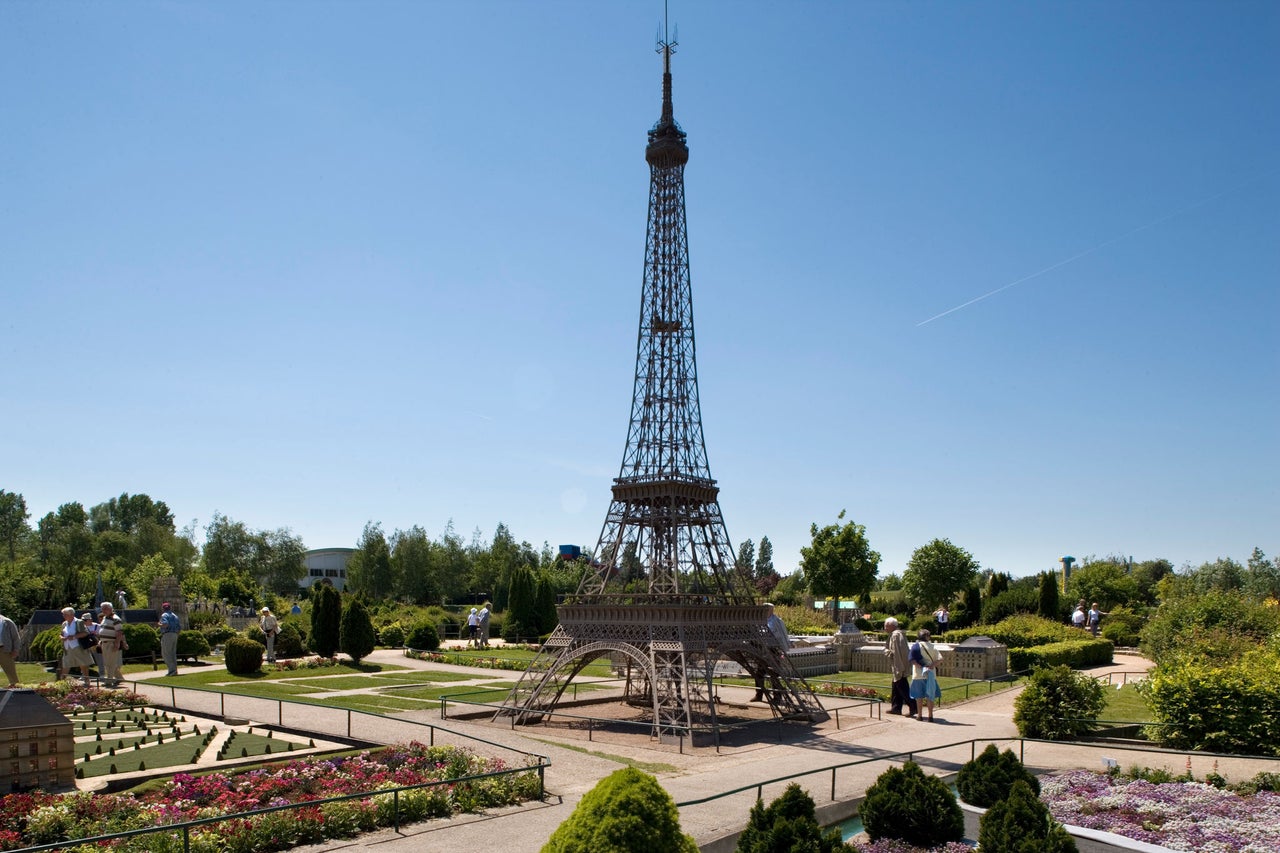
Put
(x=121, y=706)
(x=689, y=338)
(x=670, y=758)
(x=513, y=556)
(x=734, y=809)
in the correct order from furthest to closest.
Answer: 1. (x=513, y=556)
2. (x=689, y=338)
3. (x=121, y=706)
4. (x=670, y=758)
5. (x=734, y=809)

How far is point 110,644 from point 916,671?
23732 millimetres

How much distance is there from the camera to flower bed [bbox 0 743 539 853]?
445 inches

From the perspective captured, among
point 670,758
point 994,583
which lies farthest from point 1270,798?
point 994,583

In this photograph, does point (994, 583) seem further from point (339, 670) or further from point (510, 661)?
point (339, 670)

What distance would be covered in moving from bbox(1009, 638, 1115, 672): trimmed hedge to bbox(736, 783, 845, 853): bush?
2506 centimetres

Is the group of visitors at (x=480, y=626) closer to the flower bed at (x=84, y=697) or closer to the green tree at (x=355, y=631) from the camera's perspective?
the green tree at (x=355, y=631)

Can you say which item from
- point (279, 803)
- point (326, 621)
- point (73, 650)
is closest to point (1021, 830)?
point (279, 803)

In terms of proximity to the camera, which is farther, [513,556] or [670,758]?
[513,556]

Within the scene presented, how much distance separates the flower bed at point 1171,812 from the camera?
41.0 ft

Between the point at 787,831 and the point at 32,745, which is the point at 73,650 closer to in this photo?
the point at 32,745

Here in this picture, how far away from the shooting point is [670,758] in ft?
64.7

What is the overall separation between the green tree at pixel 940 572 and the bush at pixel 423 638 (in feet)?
118

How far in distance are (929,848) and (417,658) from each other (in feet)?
108

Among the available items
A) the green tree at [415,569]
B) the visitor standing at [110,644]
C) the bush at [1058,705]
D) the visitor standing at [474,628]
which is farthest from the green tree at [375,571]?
the bush at [1058,705]
